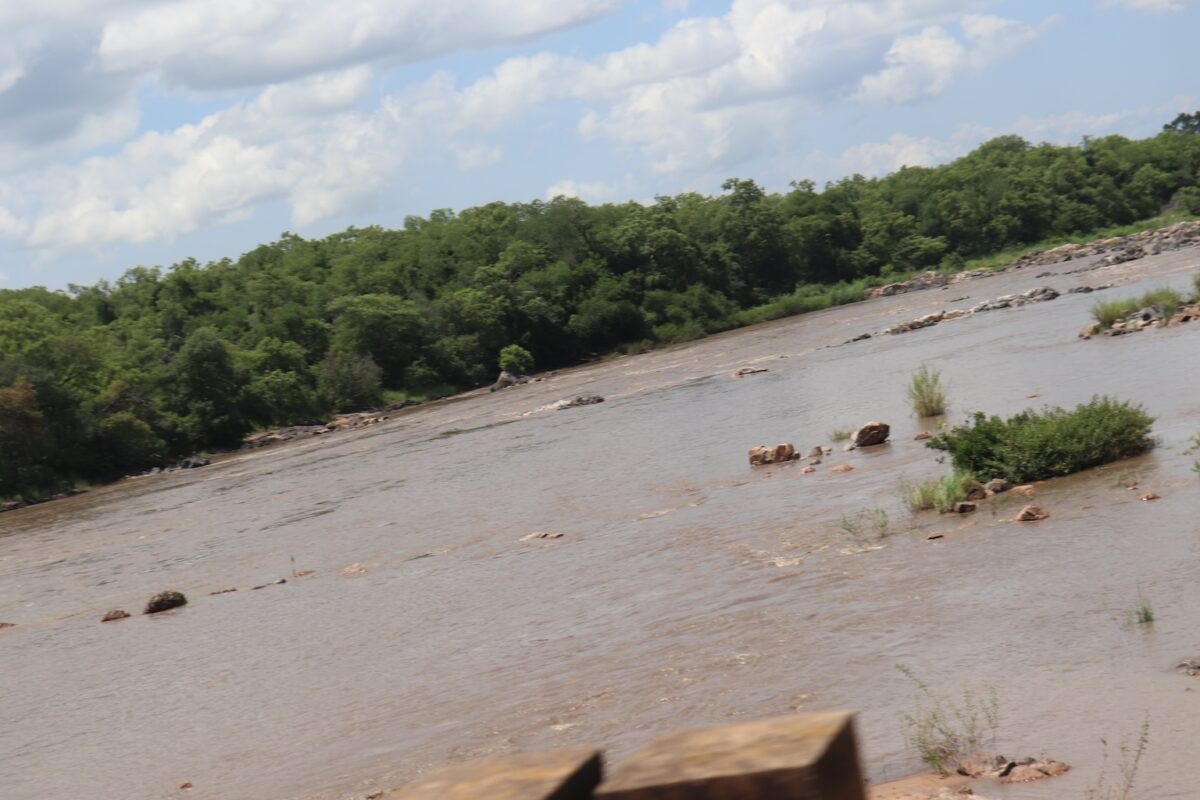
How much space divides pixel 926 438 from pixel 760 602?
10771 mm

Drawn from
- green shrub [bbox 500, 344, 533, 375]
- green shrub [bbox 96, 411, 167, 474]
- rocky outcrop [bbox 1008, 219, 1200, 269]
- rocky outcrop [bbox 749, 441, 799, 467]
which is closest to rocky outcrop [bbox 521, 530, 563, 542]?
rocky outcrop [bbox 749, 441, 799, 467]

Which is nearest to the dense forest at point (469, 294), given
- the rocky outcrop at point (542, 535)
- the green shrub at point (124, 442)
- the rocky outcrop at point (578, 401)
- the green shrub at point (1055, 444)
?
the green shrub at point (124, 442)

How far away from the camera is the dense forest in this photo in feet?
241

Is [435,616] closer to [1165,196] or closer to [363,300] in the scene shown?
[363,300]

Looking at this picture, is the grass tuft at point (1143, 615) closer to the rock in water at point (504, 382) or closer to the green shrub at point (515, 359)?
the rock in water at point (504, 382)

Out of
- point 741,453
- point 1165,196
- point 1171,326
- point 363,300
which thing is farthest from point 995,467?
point 1165,196

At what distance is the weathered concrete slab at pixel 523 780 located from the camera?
319 cm

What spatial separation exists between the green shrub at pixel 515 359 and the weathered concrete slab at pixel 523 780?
82.8 metres

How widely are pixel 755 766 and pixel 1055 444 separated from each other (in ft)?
52.9

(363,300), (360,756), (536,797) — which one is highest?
(363,300)

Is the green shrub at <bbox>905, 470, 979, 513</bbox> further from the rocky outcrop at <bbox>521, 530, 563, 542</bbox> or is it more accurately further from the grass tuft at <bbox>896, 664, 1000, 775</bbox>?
the grass tuft at <bbox>896, 664, 1000, 775</bbox>

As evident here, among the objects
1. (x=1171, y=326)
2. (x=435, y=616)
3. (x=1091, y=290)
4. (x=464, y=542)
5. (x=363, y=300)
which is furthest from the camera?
(x=363, y=300)

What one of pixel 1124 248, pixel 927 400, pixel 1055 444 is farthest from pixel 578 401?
pixel 1124 248

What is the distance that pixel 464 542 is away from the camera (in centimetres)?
2430
